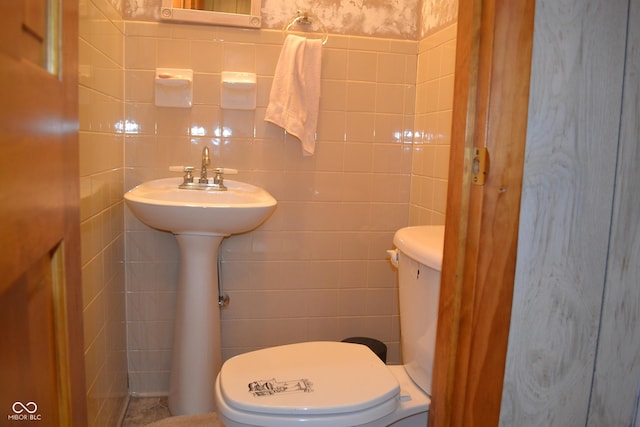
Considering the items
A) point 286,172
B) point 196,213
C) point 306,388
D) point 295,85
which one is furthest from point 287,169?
point 306,388

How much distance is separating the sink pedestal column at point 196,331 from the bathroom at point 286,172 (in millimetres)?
236

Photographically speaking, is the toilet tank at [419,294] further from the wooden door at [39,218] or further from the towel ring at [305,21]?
the towel ring at [305,21]

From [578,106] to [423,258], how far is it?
57cm

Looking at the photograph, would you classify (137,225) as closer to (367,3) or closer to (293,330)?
(293,330)

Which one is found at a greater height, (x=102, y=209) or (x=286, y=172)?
(x=286, y=172)

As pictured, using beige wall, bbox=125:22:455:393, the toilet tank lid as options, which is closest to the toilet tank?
the toilet tank lid

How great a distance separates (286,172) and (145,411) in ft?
3.77

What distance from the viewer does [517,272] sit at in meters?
0.75

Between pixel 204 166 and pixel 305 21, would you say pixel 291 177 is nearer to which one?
pixel 204 166

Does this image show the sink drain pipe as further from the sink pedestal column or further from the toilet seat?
the toilet seat

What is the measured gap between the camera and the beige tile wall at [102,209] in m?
1.43

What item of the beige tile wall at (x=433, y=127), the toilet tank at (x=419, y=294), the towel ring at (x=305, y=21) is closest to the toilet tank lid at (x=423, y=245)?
the toilet tank at (x=419, y=294)

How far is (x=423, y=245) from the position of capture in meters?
1.25

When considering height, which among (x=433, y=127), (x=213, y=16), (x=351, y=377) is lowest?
(x=351, y=377)
